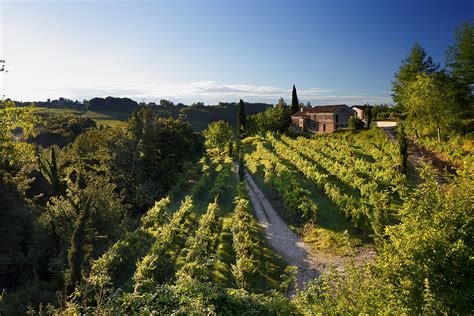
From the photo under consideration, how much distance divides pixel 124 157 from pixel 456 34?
44.5 m

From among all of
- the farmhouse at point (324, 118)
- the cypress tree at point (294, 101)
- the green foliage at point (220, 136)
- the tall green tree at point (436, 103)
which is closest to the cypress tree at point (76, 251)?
the tall green tree at point (436, 103)

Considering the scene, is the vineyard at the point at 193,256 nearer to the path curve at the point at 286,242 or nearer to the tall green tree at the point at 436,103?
the path curve at the point at 286,242

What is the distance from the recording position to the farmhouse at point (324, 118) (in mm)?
72562

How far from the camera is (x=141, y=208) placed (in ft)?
120

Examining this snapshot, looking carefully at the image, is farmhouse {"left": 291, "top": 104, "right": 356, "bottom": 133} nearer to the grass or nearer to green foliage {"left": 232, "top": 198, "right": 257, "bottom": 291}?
the grass

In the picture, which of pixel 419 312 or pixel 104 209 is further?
pixel 104 209

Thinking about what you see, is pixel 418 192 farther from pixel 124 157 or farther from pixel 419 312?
pixel 124 157

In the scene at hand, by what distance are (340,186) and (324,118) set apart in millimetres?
49122

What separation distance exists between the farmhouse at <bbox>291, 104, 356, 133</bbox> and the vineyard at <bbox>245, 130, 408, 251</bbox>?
25.6 meters

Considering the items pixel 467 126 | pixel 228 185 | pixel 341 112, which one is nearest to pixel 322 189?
pixel 228 185

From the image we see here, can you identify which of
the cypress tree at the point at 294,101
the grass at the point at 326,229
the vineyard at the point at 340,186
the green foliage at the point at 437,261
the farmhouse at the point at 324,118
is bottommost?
the grass at the point at 326,229

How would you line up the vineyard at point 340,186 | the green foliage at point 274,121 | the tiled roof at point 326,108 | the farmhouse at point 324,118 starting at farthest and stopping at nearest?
the green foliage at point 274,121 < the tiled roof at point 326,108 < the farmhouse at point 324,118 < the vineyard at point 340,186

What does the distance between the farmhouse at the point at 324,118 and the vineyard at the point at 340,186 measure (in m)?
25.6

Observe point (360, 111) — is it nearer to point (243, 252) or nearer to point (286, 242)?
point (286, 242)
